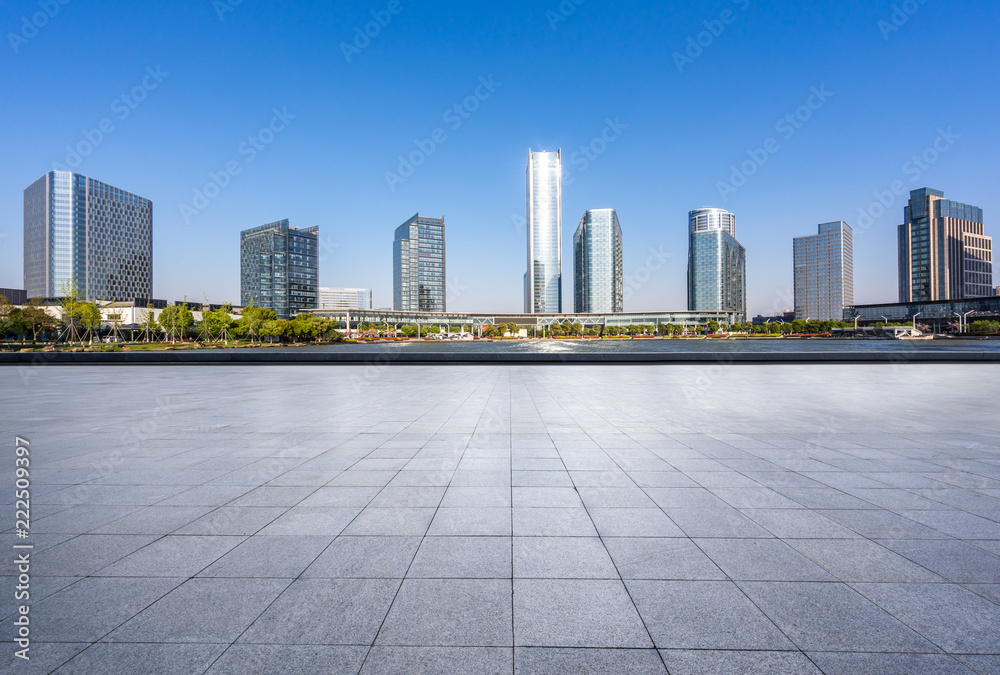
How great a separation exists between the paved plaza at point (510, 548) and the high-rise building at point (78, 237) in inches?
7488

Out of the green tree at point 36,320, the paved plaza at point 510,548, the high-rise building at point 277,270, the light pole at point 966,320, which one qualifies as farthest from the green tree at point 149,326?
the light pole at point 966,320

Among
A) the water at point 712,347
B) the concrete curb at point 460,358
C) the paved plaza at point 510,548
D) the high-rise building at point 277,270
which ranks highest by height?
the high-rise building at point 277,270

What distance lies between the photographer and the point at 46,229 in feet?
477

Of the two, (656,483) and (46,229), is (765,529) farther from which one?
(46,229)

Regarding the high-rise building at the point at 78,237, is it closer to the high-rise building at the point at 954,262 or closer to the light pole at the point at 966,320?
the light pole at the point at 966,320

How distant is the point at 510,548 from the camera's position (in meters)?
3.67

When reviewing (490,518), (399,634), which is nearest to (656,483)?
(490,518)

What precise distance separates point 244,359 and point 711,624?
2841 cm

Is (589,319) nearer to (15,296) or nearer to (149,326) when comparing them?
(149,326)

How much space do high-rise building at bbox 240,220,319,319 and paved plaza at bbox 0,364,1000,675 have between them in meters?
199

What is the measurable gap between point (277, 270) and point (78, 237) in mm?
61908

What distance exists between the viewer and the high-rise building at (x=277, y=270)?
614ft

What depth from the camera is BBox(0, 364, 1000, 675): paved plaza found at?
250cm

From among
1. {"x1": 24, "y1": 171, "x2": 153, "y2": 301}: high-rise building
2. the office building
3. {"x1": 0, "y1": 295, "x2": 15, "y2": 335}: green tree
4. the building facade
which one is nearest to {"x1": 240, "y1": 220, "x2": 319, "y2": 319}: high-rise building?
the building facade
